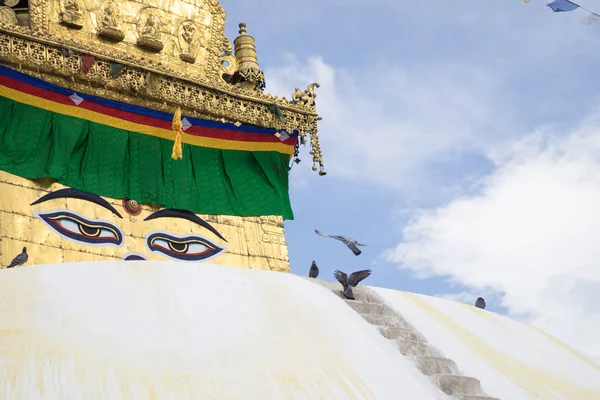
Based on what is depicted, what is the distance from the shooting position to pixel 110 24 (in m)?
13.0

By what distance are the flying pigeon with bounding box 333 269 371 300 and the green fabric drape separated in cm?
456

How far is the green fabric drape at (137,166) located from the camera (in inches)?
464

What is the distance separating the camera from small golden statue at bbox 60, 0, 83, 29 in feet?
41.5

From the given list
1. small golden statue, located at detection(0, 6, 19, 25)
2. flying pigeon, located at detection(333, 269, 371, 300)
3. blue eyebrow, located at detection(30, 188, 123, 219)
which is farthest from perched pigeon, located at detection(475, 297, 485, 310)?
small golden statue, located at detection(0, 6, 19, 25)

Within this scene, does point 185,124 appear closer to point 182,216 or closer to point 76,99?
point 182,216

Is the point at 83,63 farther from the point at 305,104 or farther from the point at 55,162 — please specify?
the point at 305,104

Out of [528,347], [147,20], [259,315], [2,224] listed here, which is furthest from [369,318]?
[147,20]

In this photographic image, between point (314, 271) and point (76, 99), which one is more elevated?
point (76, 99)

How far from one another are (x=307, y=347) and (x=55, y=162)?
6179 millimetres

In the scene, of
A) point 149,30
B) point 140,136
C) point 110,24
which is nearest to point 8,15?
point 110,24

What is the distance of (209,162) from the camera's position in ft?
44.7

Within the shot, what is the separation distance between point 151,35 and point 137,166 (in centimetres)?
204

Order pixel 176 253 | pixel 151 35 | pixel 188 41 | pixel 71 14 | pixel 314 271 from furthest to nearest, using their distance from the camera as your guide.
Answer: pixel 188 41 → pixel 151 35 → pixel 71 14 → pixel 176 253 → pixel 314 271

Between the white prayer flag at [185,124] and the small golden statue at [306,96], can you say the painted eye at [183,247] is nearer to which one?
the white prayer flag at [185,124]
